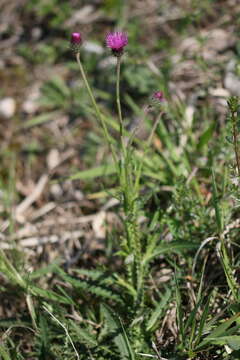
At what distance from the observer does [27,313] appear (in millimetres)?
2131

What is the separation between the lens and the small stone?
145 inches

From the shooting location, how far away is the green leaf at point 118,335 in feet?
5.60

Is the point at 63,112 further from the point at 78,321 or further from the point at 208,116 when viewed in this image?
the point at 78,321

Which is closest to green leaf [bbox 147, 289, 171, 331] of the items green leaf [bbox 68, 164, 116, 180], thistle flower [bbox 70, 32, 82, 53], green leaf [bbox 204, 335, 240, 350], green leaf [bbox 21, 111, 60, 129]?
green leaf [bbox 204, 335, 240, 350]

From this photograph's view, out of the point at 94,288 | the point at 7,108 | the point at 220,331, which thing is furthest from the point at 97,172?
the point at 7,108

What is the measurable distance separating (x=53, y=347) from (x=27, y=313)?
36 cm

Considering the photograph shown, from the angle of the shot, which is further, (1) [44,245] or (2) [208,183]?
(1) [44,245]

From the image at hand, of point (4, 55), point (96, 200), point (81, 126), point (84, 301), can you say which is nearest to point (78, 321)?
point (84, 301)

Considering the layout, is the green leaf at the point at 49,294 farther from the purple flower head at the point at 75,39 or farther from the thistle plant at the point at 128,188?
the purple flower head at the point at 75,39

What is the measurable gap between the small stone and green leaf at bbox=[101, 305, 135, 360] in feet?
7.59

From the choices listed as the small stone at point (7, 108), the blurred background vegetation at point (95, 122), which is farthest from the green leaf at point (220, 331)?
the small stone at point (7, 108)

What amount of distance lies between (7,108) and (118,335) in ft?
Result: 8.10

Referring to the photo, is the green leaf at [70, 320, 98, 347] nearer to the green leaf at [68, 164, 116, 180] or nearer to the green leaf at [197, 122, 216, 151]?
the green leaf at [68, 164, 116, 180]

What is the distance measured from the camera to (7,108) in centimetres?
370
